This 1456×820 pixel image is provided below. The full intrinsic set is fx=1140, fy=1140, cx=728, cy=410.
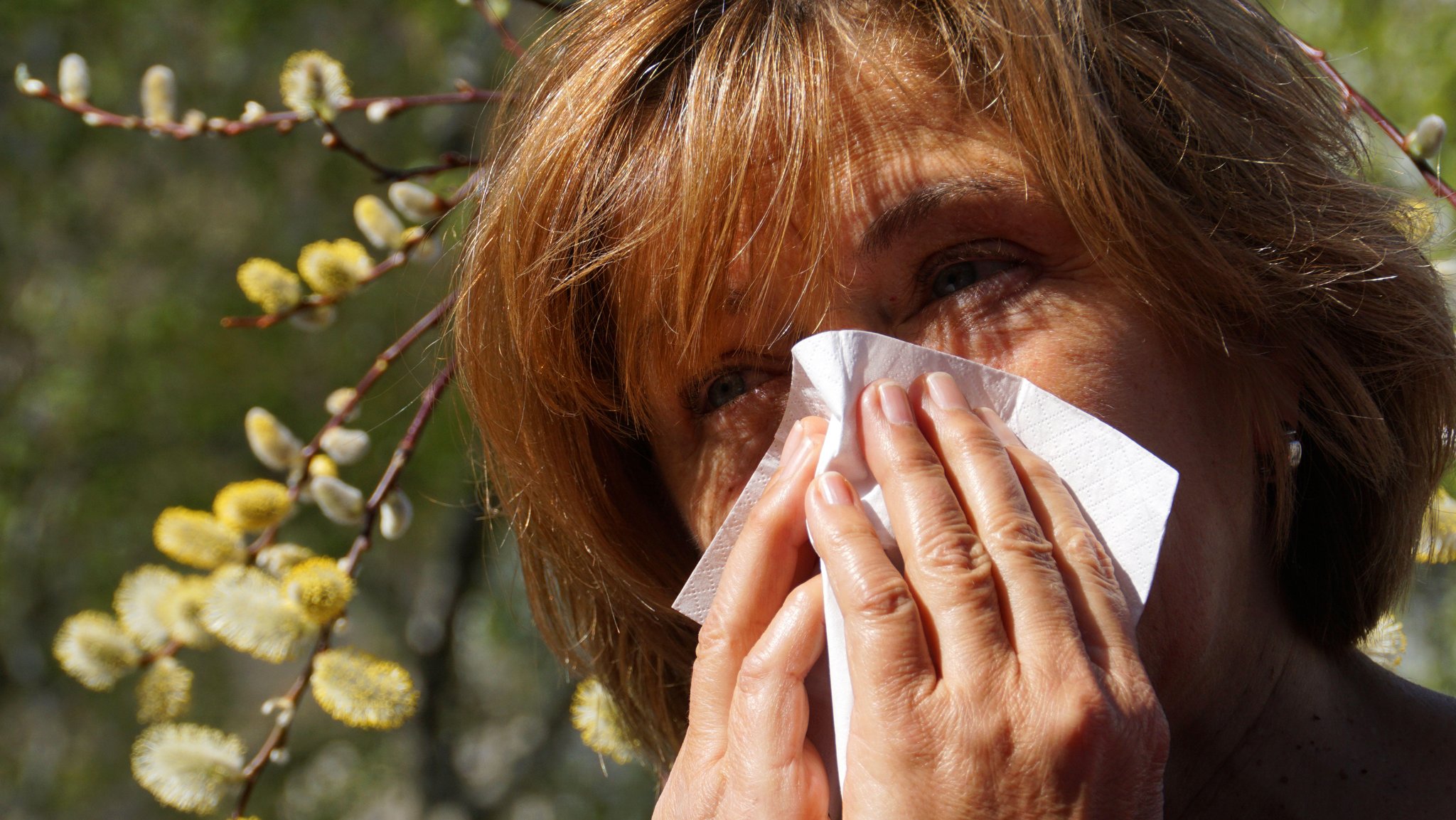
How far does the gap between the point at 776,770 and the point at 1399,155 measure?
1.40 metres

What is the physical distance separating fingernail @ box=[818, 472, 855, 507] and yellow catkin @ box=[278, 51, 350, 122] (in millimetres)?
1120

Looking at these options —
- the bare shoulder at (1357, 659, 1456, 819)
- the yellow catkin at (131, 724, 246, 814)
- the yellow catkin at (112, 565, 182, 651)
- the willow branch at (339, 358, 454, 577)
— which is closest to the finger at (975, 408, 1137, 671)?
the bare shoulder at (1357, 659, 1456, 819)

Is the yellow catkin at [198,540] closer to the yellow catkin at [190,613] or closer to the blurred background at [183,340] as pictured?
the yellow catkin at [190,613]

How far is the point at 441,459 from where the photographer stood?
19.1 ft

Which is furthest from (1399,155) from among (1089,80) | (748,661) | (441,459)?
(441,459)

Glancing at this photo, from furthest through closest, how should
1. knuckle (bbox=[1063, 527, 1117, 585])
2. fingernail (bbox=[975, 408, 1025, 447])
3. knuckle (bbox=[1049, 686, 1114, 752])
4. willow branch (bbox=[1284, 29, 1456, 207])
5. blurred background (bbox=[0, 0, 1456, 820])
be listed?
blurred background (bbox=[0, 0, 1456, 820]) → willow branch (bbox=[1284, 29, 1456, 207]) → fingernail (bbox=[975, 408, 1025, 447]) → knuckle (bbox=[1063, 527, 1117, 585]) → knuckle (bbox=[1049, 686, 1114, 752])

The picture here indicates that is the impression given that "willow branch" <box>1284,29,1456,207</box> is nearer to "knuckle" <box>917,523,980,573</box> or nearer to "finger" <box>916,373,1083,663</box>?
"finger" <box>916,373,1083,663</box>

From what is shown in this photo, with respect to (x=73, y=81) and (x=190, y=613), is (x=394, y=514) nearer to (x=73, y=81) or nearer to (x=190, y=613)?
(x=190, y=613)

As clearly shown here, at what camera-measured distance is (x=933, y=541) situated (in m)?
0.95

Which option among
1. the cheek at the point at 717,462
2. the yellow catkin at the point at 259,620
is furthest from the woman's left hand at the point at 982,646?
the yellow catkin at the point at 259,620

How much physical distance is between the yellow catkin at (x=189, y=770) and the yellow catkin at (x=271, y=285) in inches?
26.3

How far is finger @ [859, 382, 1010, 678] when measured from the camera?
90 centimetres

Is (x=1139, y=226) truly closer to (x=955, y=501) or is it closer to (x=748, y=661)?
(x=955, y=501)

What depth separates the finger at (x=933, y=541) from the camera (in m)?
0.90
